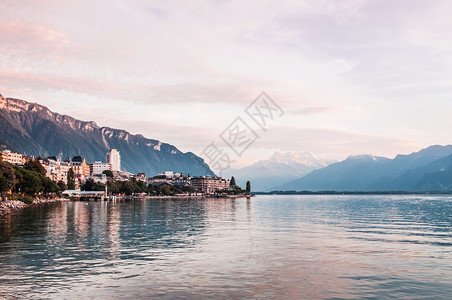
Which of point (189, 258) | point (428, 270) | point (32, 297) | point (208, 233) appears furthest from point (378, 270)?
point (208, 233)

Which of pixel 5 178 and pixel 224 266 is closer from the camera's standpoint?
pixel 224 266

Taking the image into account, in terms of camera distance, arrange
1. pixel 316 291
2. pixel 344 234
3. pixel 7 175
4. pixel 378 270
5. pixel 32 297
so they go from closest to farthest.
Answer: pixel 32 297 < pixel 316 291 < pixel 378 270 < pixel 344 234 < pixel 7 175

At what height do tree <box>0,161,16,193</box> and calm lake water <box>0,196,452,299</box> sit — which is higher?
tree <box>0,161,16,193</box>

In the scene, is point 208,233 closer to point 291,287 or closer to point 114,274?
point 114,274

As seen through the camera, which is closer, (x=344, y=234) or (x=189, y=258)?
(x=189, y=258)

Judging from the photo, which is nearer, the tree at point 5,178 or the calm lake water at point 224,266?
the calm lake water at point 224,266

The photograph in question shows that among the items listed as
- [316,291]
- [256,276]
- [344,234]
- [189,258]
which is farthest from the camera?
[344,234]

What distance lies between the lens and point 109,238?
5372 centimetres

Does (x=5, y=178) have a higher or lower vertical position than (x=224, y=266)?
higher

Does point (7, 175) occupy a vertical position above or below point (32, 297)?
above

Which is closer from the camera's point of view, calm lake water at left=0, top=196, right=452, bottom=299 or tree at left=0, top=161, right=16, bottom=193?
calm lake water at left=0, top=196, right=452, bottom=299

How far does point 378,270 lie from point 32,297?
25.8 m

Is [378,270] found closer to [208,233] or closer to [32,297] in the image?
[32,297]

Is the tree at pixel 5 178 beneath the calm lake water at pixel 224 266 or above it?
above
